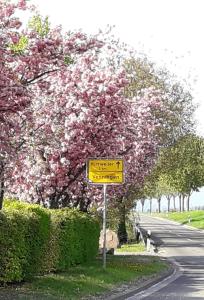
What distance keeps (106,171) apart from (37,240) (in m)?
4.68

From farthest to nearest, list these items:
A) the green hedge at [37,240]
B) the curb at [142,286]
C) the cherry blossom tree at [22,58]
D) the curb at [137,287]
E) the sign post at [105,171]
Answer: the sign post at [105,171] < the curb at [142,286] < the curb at [137,287] < the green hedge at [37,240] < the cherry blossom tree at [22,58]

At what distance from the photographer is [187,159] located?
1868 inches

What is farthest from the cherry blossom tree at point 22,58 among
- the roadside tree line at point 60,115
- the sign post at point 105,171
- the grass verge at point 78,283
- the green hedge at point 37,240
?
the sign post at point 105,171

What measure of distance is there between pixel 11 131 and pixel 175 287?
908cm

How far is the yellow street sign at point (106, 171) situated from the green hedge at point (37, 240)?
1.36 meters

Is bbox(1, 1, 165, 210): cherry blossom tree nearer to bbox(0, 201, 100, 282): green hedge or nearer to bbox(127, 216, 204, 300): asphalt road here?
bbox(0, 201, 100, 282): green hedge

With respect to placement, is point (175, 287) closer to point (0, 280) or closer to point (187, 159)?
point (0, 280)

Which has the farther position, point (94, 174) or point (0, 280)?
point (94, 174)

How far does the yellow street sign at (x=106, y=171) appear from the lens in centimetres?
1908

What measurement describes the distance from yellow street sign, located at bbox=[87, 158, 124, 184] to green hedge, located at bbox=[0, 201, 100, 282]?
1362 mm

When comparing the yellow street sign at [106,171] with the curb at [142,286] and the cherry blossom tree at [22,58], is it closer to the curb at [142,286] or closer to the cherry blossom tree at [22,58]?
the curb at [142,286]

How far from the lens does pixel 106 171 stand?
1916cm

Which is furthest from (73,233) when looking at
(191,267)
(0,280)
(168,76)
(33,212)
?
(168,76)

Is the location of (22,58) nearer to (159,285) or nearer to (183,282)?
(159,285)
